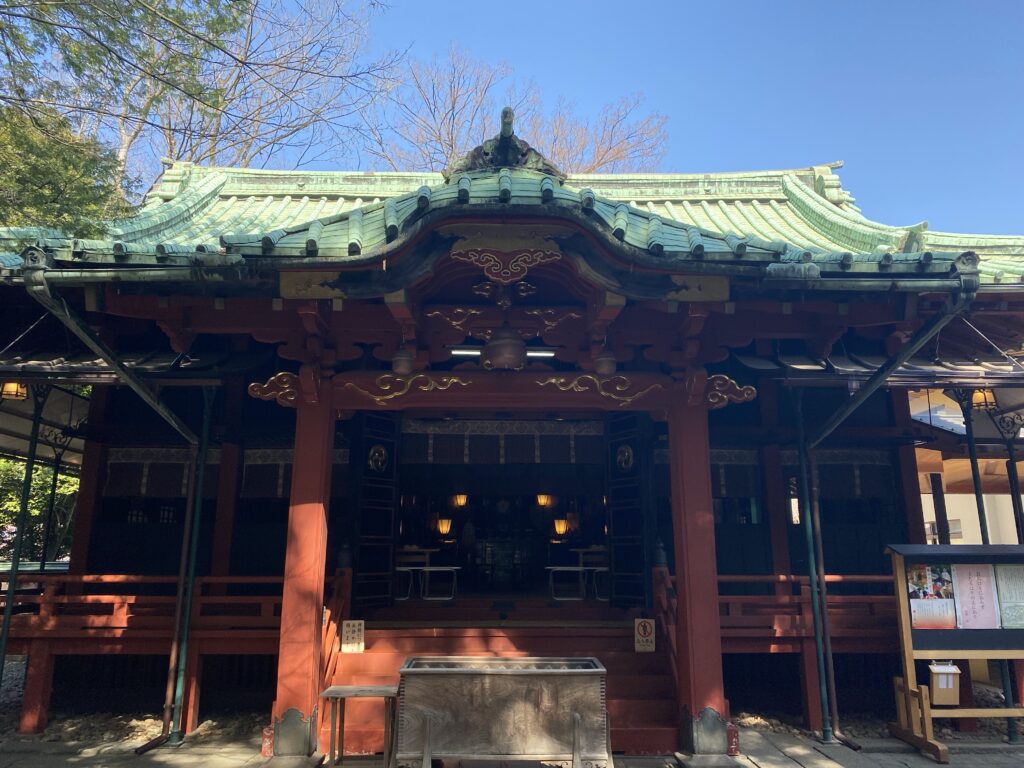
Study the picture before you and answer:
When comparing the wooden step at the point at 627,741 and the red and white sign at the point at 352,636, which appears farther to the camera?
the red and white sign at the point at 352,636

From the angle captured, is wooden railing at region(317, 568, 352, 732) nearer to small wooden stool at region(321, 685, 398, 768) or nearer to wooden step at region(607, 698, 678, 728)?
small wooden stool at region(321, 685, 398, 768)

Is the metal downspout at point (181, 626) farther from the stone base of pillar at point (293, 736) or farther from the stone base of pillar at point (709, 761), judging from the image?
the stone base of pillar at point (709, 761)

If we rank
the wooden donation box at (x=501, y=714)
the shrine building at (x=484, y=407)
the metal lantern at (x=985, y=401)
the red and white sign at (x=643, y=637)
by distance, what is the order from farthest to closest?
the metal lantern at (x=985, y=401), the red and white sign at (x=643, y=637), the shrine building at (x=484, y=407), the wooden donation box at (x=501, y=714)

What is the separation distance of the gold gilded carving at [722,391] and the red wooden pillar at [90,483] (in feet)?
29.8

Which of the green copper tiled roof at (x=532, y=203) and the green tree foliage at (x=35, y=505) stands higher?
the green copper tiled roof at (x=532, y=203)

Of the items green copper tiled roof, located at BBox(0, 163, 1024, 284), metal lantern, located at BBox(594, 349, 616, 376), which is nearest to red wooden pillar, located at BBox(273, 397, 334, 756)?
green copper tiled roof, located at BBox(0, 163, 1024, 284)

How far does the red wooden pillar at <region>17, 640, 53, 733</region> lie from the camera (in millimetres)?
8453

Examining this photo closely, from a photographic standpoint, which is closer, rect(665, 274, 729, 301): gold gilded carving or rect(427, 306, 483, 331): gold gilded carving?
rect(665, 274, 729, 301): gold gilded carving

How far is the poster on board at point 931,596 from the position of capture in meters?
8.00

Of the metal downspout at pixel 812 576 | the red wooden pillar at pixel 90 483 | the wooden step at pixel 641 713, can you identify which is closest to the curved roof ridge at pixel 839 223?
the metal downspout at pixel 812 576

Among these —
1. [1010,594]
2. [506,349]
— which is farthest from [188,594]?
[1010,594]

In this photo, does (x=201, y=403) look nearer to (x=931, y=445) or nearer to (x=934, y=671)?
(x=934, y=671)

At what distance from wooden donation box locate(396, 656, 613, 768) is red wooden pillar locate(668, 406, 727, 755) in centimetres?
144

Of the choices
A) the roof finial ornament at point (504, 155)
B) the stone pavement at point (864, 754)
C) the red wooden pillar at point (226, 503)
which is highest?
the roof finial ornament at point (504, 155)
